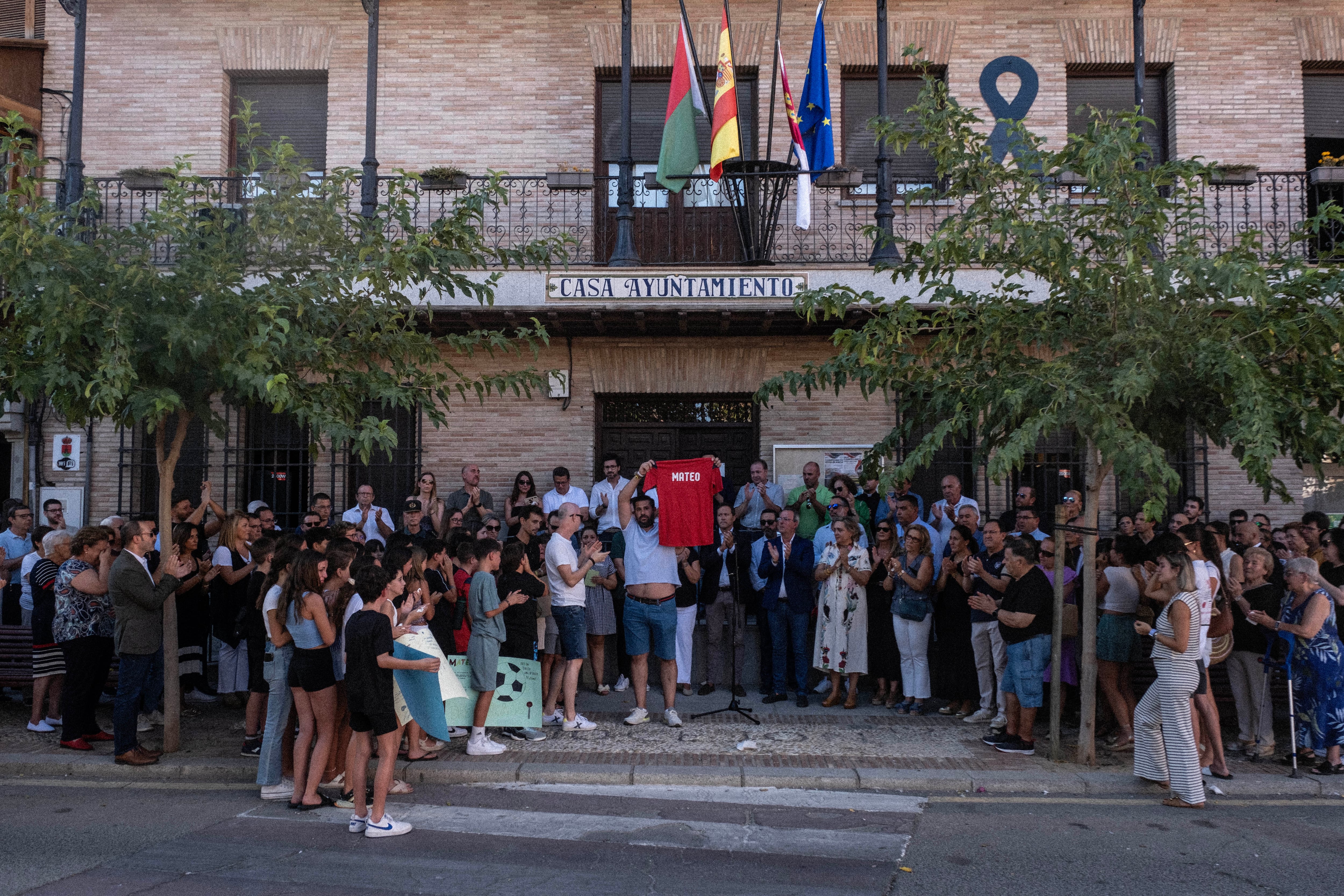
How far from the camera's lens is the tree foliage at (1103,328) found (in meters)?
7.38

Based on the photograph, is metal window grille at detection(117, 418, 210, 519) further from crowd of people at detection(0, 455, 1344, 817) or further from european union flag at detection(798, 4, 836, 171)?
european union flag at detection(798, 4, 836, 171)

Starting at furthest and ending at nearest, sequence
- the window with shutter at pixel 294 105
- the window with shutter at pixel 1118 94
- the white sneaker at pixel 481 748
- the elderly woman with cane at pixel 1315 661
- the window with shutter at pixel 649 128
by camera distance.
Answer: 1. the window with shutter at pixel 294 105
2. the window with shutter at pixel 1118 94
3. the window with shutter at pixel 649 128
4. the white sneaker at pixel 481 748
5. the elderly woman with cane at pixel 1315 661

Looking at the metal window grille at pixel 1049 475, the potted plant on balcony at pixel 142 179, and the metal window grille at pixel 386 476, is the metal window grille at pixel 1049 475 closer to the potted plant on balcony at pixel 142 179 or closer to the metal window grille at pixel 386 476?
the metal window grille at pixel 386 476

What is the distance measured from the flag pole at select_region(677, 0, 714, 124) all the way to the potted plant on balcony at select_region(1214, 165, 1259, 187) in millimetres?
6006

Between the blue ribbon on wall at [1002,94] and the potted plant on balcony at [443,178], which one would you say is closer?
the potted plant on balcony at [443,178]

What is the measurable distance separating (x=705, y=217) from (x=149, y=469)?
308 inches

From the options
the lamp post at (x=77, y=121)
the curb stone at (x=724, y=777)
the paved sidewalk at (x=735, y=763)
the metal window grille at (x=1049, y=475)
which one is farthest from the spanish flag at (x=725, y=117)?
the lamp post at (x=77, y=121)

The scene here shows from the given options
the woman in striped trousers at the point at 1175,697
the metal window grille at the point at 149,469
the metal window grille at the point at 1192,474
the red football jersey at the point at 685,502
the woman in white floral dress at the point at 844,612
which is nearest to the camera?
the woman in striped trousers at the point at 1175,697

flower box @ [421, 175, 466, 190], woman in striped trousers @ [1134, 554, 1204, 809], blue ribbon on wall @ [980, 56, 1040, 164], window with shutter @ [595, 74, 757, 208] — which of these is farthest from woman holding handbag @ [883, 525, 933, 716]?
flower box @ [421, 175, 466, 190]

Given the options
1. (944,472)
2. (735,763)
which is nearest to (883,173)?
(944,472)

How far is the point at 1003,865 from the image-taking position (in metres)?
6.04

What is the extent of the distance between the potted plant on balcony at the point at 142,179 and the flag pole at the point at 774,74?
738cm

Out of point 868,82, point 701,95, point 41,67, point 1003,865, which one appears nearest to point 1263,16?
point 868,82

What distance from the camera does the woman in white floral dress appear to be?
10.2 meters
